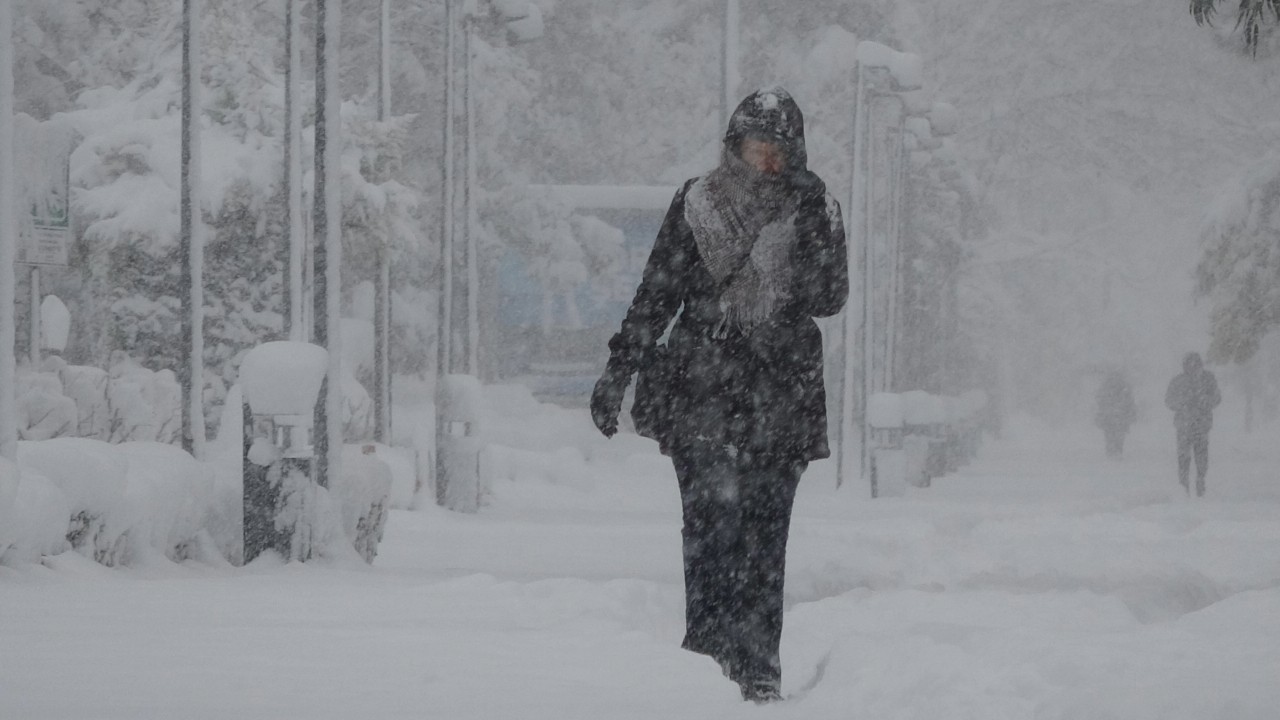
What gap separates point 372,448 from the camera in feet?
60.6

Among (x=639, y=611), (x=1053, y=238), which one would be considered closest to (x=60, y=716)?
(x=639, y=611)

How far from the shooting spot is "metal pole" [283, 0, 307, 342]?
20.3 m

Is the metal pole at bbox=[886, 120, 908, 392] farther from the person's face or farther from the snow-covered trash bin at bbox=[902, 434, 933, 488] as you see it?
the person's face

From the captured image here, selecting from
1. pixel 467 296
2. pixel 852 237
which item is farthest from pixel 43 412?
pixel 852 237

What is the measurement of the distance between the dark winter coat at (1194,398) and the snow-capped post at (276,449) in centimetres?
1670

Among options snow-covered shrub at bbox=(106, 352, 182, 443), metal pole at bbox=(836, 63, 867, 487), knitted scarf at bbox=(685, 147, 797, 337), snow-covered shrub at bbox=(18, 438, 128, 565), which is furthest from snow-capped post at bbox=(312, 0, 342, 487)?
metal pole at bbox=(836, 63, 867, 487)

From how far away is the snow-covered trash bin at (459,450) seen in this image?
22.1m

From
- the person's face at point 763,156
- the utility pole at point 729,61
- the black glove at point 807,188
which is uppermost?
the utility pole at point 729,61

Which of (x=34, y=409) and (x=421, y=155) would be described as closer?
(x=34, y=409)

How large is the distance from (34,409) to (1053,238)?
5733 centimetres

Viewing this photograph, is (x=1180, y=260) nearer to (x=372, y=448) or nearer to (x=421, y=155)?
(x=421, y=155)

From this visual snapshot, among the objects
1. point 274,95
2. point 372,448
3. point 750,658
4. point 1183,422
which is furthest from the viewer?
point 274,95

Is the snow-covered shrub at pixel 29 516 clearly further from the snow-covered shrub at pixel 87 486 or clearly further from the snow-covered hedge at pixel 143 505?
the snow-covered shrub at pixel 87 486

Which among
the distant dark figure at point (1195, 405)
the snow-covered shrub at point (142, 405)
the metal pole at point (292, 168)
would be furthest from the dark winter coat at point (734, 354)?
the distant dark figure at point (1195, 405)
